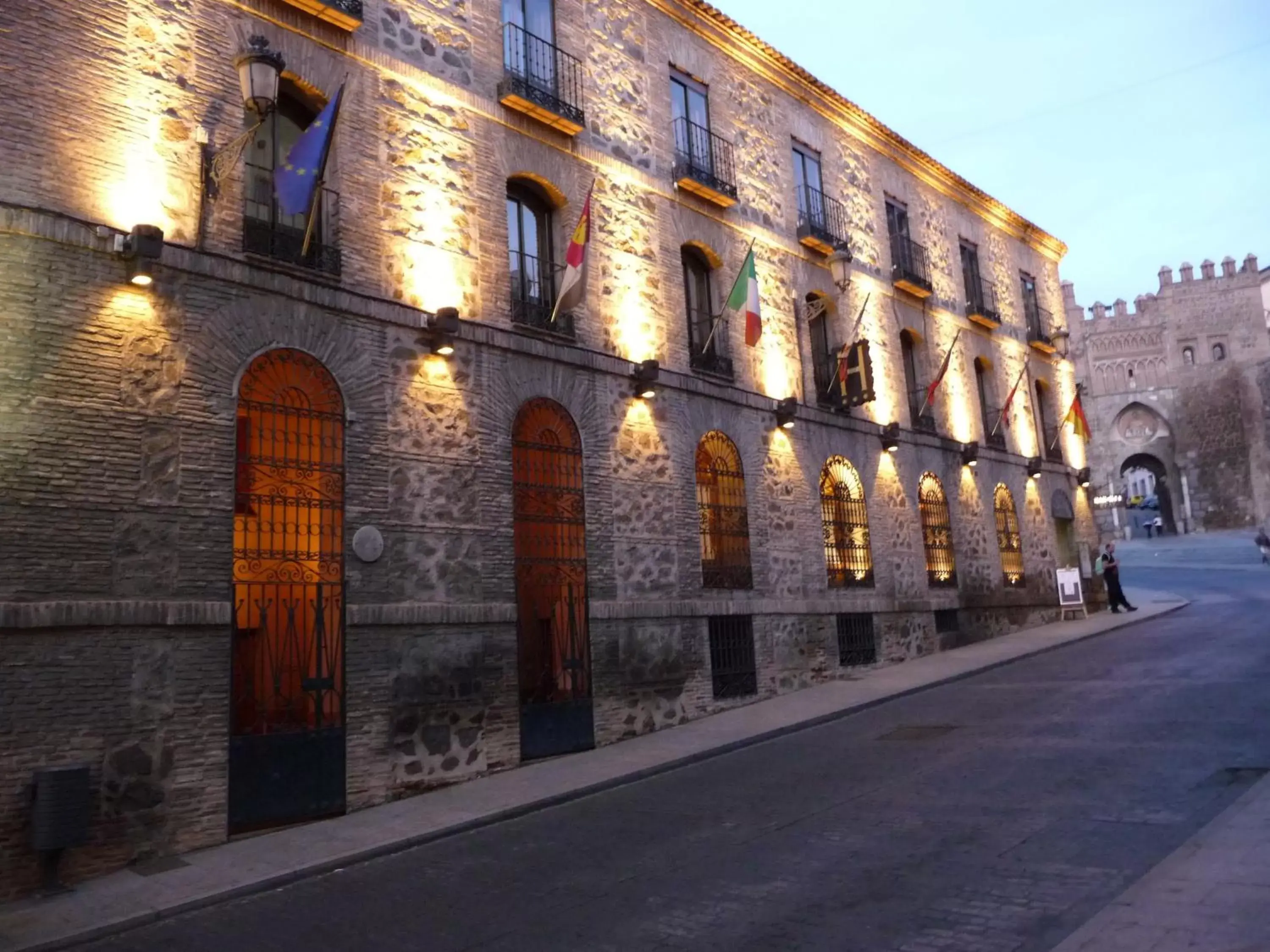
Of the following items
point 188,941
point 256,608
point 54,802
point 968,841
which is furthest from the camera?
point 256,608

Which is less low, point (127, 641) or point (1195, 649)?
point (127, 641)

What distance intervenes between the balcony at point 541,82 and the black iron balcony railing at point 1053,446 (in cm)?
1733

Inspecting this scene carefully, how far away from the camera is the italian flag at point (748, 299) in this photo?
47.9 feet

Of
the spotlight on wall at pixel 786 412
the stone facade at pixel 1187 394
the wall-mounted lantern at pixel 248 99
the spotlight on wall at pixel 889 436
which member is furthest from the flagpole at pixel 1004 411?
the stone facade at pixel 1187 394

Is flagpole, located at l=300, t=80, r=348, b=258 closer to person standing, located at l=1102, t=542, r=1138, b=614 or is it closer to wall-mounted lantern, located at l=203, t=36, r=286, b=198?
wall-mounted lantern, located at l=203, t=36, r=286, b=198

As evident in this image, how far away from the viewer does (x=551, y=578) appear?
12.4m

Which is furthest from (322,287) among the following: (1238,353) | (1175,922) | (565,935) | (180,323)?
(1238,353)

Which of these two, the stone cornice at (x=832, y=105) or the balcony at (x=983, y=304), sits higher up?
the stone cornice at (x=832, y=105)

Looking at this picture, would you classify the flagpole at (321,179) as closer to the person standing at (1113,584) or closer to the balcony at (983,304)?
the balcony at (983,304)

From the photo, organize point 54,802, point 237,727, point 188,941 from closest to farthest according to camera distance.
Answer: point 188,941 < point 54,802 < point 237,727

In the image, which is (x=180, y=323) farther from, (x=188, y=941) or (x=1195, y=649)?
(x=1195, y=649)

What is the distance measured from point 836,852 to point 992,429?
60.1ft

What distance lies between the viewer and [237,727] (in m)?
9.20

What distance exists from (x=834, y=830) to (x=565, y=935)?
259 centimetres
